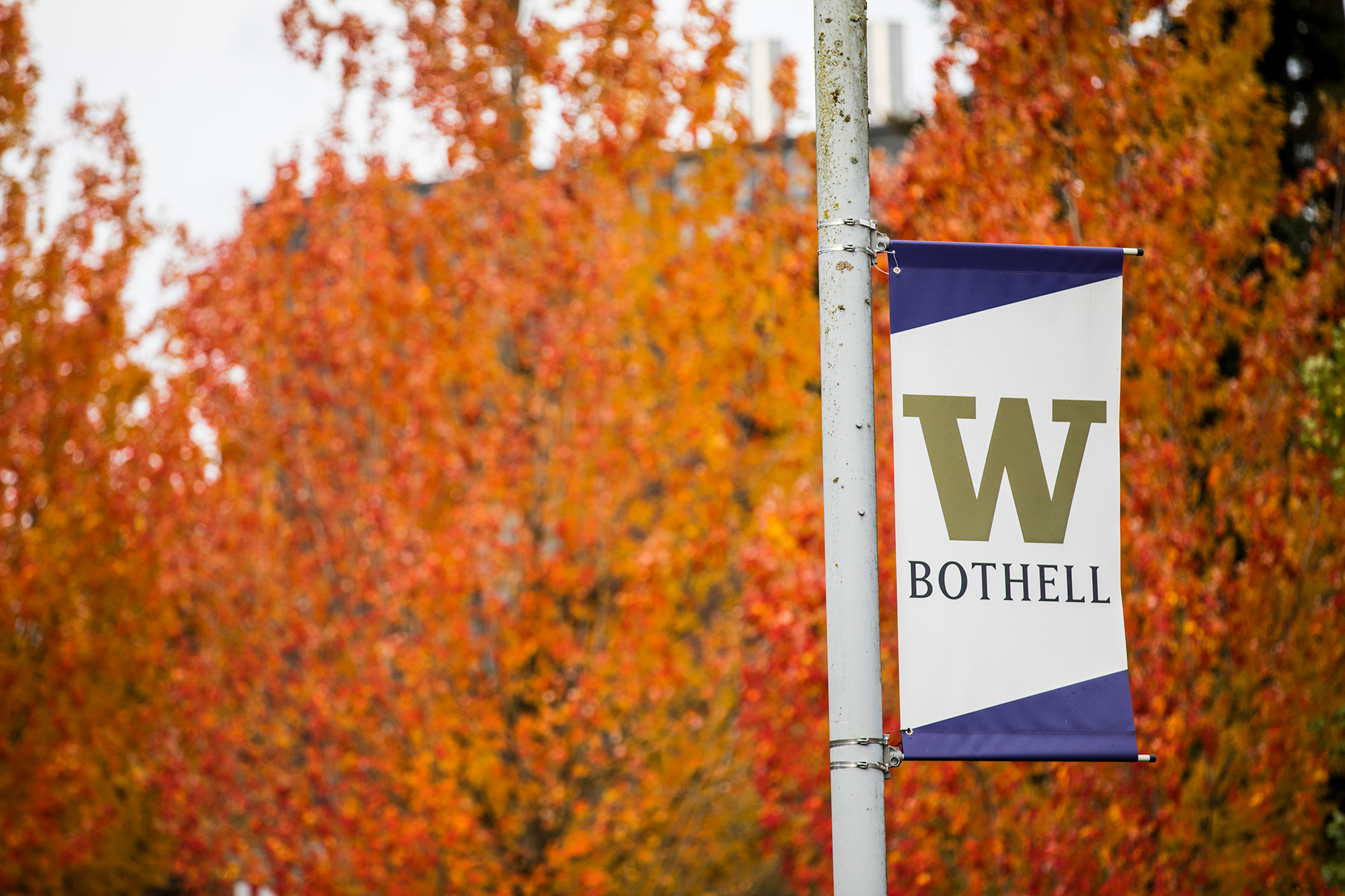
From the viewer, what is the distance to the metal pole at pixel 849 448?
3807 millimetres

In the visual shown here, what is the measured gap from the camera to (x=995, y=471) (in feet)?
13.1

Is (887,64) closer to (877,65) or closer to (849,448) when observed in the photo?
(877,65)

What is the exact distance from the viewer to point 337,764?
10906 millimetres

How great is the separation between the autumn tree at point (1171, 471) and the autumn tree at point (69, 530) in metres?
7.97

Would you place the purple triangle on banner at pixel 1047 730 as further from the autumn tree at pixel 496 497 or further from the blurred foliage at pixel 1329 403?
the autumn tree at pixel 496 497

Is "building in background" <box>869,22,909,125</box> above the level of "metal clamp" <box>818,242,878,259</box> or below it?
above

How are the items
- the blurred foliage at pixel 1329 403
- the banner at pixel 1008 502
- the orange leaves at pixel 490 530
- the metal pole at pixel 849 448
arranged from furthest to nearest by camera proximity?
the orange leaves at pixel 490 530 < the blurred foliage at pixel 1329 403 < the banner at pixel 1008 502 < the metal pole at pixel 849 448

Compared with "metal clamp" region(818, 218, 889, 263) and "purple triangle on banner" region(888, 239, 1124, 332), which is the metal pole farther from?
"purple triangle on banner" region(888, 239, 1124, 332)

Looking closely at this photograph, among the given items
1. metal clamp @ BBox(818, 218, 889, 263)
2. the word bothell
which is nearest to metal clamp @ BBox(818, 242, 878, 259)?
metal clamp @ BBox(818, 218, 889, 263)

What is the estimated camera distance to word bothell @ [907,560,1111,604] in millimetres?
3949

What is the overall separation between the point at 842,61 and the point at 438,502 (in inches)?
308

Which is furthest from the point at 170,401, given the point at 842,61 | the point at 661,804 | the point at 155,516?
the point at 842,61

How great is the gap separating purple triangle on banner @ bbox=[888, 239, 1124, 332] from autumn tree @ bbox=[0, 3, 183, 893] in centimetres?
1124

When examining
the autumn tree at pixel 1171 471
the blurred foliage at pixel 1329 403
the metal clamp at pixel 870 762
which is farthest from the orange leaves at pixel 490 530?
the metal clamp at pixel 870 762
